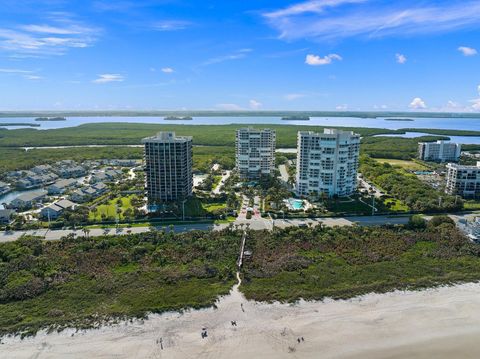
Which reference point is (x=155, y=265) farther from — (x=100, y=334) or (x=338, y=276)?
(x=338, y=276)

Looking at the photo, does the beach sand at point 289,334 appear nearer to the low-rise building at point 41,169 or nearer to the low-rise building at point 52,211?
the low-rise building at point 52,211

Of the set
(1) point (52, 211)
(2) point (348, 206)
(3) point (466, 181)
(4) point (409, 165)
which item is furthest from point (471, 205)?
(1) point (52, 211)

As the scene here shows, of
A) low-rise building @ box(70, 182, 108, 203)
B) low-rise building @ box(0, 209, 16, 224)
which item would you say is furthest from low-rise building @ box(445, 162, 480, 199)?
low-rise building @ box(0, 209, 16, 224)

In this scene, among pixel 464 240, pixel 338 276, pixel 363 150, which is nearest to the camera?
pixel 338 276

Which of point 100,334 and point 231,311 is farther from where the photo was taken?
point 231,311

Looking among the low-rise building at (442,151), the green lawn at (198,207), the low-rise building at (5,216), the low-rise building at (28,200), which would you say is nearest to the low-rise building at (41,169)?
the low-rise building at (28,200)

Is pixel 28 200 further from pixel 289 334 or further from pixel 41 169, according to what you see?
pixel 289 334

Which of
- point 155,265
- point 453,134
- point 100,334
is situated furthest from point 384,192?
point 453,134
